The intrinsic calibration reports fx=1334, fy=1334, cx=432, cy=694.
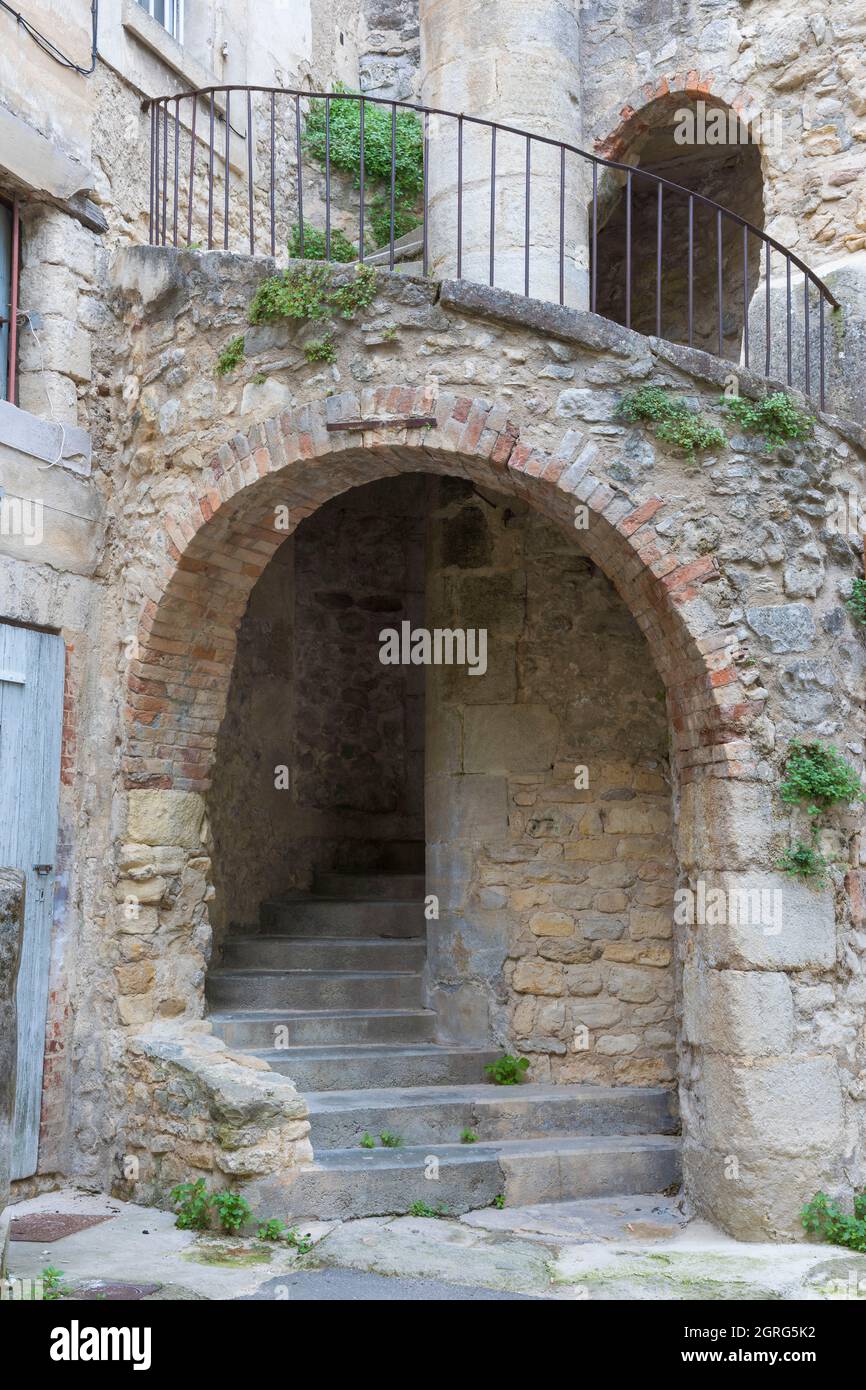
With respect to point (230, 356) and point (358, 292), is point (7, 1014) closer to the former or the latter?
point (230, 356)

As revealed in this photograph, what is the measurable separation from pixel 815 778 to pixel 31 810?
135 inches

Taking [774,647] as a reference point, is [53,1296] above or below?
below

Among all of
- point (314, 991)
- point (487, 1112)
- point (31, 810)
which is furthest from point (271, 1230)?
point (31, 810)

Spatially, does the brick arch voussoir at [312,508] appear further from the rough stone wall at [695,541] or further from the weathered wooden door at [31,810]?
the weathered wooden door at [31,810]

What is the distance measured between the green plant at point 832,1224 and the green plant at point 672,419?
302cm

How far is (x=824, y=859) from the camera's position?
540 cm

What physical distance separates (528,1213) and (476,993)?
1312 millimetres

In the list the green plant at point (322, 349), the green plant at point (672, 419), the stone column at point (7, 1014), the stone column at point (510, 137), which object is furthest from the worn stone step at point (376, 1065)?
the stone column at point (510, 137)

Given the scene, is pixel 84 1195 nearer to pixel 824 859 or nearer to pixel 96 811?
pixel 96 811

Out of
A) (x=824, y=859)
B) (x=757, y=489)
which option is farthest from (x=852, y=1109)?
(x=757, y=489)

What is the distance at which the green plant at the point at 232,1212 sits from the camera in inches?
204

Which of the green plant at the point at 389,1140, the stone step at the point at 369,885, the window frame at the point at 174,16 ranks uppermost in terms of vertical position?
the window frame at the point at 174,16

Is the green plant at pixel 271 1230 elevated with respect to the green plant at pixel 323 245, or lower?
lower

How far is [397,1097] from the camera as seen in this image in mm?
6145
